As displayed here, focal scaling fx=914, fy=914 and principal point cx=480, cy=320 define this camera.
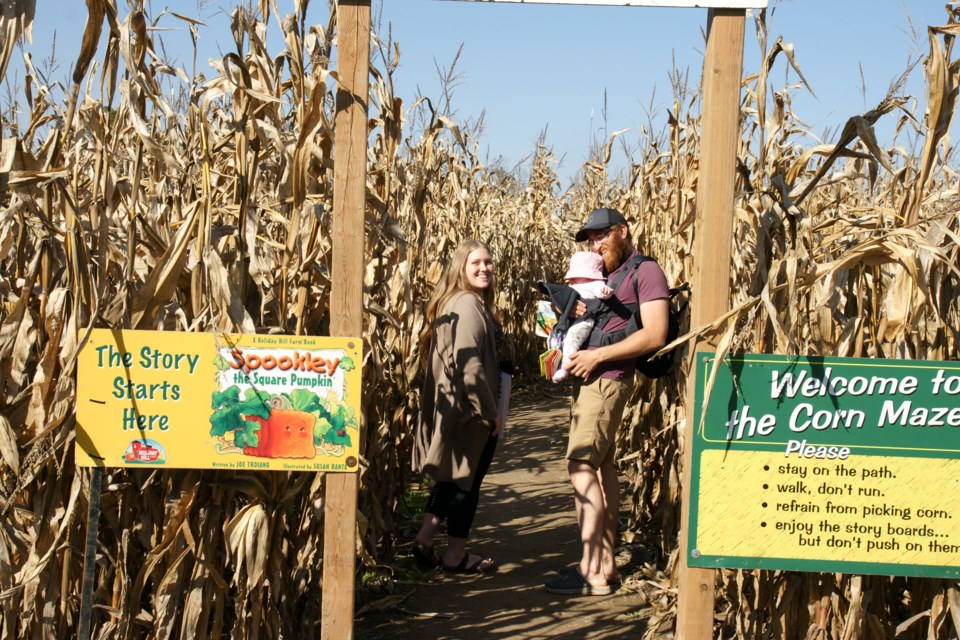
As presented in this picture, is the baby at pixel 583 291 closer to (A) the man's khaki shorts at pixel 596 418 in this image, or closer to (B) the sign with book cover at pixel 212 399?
(A) the man's khaki shorts at pixel 596 418

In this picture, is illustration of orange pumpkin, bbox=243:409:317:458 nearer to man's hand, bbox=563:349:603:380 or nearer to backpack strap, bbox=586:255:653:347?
man's hand, bbox=563:349:603:380

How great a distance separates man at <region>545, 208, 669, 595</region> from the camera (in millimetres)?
4488

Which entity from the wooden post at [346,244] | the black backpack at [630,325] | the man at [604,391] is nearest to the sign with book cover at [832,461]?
the wooden post at [346,244]

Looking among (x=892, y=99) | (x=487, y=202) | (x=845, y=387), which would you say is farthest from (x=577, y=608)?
(x=487, y=202)

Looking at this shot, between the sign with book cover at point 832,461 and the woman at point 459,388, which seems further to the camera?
the woman at point 459,388

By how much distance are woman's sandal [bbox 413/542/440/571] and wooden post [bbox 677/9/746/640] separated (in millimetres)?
2417

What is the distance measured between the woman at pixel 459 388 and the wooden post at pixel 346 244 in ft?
5.92

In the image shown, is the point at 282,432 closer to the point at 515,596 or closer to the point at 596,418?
the point at 596,418

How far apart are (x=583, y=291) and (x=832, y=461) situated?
6.58 feet

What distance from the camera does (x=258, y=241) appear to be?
10.8ft

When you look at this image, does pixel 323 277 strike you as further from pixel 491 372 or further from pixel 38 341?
pixel 491 372

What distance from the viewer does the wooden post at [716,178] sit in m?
2.78

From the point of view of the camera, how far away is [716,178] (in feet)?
9.27

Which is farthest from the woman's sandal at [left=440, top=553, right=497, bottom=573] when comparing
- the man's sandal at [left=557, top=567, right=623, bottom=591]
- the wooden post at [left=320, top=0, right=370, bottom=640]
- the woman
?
the wooden post at [left=320, top=0, right=370, bottom=640]
